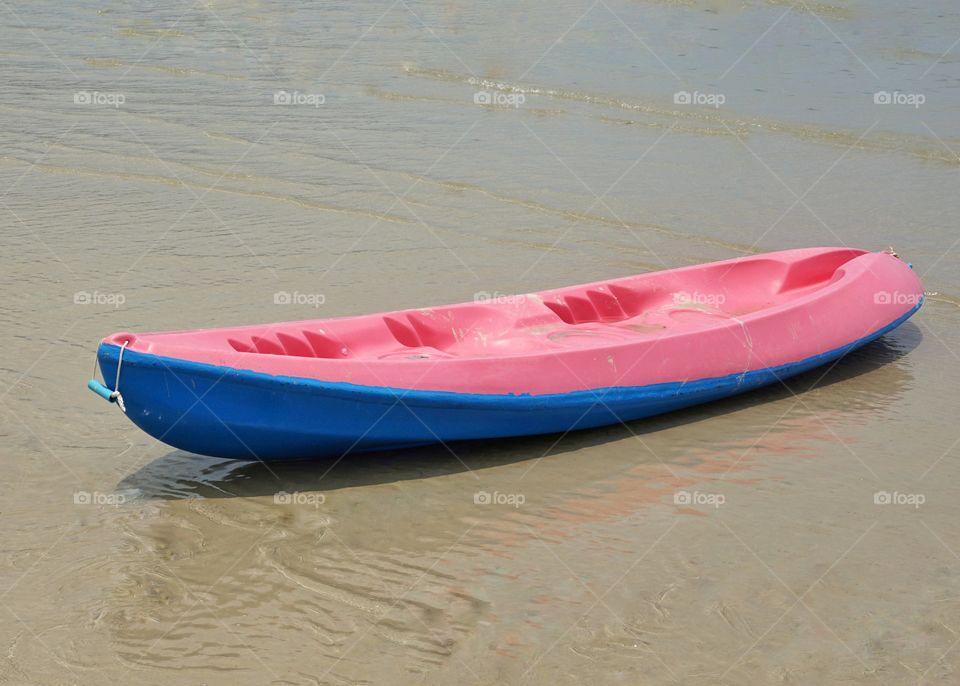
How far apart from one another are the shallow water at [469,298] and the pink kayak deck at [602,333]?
358mm

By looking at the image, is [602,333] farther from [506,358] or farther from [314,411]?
[314,411]

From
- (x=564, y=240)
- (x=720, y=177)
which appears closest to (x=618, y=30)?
(x=720, y=177)

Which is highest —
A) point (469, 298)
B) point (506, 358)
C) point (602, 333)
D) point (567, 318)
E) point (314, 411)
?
point (469, 298)

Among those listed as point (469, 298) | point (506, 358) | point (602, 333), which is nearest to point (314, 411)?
point (506, 358)

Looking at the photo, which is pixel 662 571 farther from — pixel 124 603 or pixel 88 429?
pixel 88 429

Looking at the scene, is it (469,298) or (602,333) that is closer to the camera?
(602,333)

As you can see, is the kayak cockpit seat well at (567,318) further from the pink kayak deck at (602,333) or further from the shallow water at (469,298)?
the shallow water at (469,298)

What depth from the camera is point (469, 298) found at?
26.6 feet

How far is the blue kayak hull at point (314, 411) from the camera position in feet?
16.3

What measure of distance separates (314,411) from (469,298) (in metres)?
2.97

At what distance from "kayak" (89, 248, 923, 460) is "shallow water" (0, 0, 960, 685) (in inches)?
9.5

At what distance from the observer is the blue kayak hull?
4980 millimetres

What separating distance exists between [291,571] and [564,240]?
16.3 feet

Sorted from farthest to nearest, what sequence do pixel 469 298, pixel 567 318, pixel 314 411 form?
1. pixel 469 298
2. pixel 567 318
3. pixel 314 411
